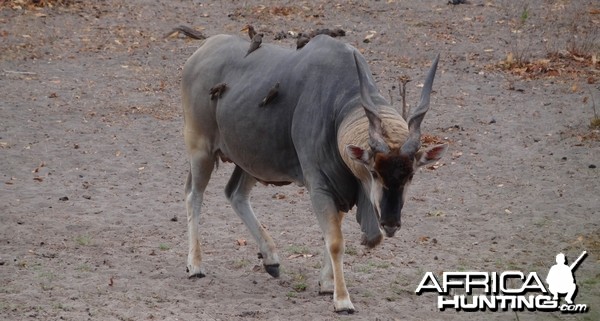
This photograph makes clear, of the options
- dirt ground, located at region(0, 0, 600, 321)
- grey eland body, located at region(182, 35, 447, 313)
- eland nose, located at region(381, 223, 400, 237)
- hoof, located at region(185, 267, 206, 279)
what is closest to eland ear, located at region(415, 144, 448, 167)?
grey eland body, located at region(182, 35, 447, 313)

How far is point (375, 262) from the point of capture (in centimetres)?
901

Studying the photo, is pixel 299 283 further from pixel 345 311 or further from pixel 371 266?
pixel 345 311

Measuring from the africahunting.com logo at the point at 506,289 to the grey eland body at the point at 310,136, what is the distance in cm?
82

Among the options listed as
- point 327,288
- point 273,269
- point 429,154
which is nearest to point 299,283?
point 273,269

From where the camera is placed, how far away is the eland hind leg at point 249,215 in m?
8.62

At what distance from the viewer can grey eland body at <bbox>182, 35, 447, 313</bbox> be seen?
22.9 ft

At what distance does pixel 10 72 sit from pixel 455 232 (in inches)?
317

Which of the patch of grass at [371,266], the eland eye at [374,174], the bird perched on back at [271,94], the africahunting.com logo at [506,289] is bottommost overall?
the patch of grass at [371,266]

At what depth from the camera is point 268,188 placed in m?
11.4

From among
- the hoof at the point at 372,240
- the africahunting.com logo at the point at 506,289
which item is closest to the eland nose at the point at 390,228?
the hoof at the point at 372,240

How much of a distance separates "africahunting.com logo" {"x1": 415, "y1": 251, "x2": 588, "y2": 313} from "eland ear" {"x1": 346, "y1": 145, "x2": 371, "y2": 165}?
58.9 inches

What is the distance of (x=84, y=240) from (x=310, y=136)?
2668 millimetres

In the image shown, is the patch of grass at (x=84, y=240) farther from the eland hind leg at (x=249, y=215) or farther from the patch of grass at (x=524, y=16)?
the patch of grass at (x=524, y=16)

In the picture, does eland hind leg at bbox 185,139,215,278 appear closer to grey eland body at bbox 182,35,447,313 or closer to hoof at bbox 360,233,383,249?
grey eland body at bbox 182,35,447,313
